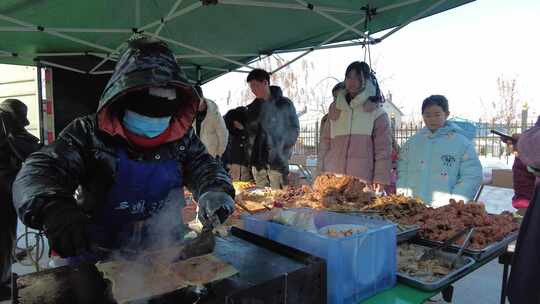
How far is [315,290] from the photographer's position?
1.05 meters

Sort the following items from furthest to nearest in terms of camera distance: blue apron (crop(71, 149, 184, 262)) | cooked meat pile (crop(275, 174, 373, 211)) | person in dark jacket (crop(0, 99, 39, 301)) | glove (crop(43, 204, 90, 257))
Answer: person in dark jacket (crop(0, 99, 39, 301)) → cooked meat pile (crop(275, 174, 373, 211)) → blue apron (crop(71, 149, 184, 262)) → glove (crop(43, 204, 90, 257))

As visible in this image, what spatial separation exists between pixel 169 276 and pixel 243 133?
3.84 metres

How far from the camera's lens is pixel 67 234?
0.97 m

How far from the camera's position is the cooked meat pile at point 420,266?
1.39 m

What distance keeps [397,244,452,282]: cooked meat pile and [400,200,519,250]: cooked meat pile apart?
0.18 meters

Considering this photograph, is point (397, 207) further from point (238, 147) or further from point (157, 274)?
point (238, 147)

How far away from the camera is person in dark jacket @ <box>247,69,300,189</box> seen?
4.33 m

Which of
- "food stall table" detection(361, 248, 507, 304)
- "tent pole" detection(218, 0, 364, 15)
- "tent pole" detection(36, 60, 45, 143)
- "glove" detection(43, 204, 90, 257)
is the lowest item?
"food stall table" detection(361, 248, 507, 304)

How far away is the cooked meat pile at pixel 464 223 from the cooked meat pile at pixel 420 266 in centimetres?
18

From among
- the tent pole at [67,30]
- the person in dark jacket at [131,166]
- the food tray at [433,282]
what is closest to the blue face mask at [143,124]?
the person in dark jacket at [131,166]

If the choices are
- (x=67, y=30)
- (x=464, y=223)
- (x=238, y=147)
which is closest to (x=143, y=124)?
(x=464, y=223)

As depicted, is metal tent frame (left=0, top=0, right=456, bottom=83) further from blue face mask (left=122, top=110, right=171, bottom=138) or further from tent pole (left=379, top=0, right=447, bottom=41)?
blue face mask (left=122, top=110, right=171, bottom=138)

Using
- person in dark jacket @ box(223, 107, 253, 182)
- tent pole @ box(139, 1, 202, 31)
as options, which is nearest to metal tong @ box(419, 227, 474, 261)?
tent pole @ box(139, 1, 202, 31)

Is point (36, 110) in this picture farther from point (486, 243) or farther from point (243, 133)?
point (486, 243)
